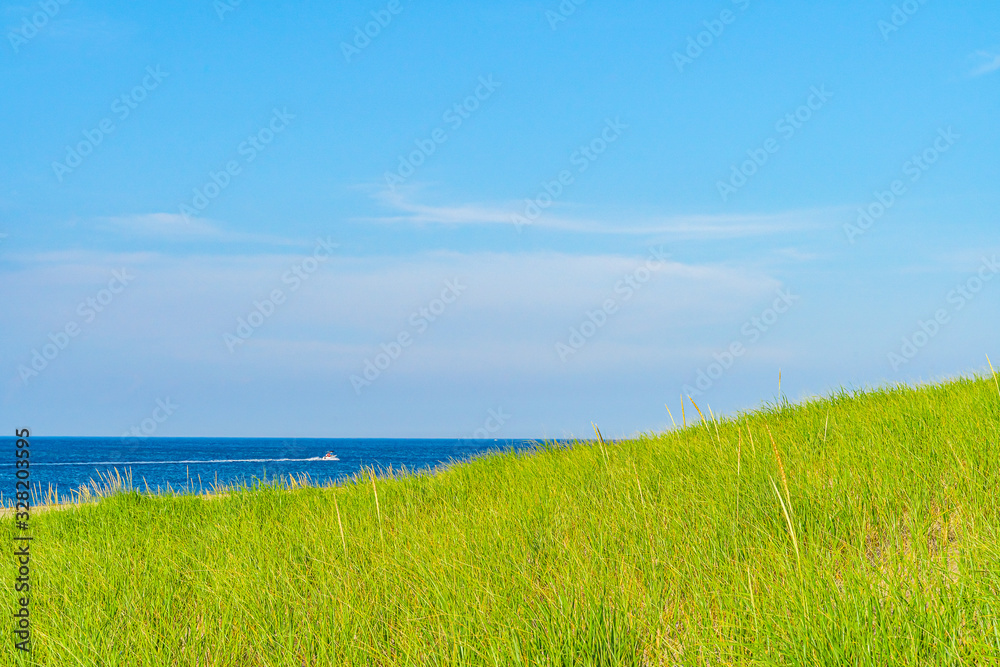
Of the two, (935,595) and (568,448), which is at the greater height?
(568,448)

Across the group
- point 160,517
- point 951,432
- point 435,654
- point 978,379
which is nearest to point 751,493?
point 951,432

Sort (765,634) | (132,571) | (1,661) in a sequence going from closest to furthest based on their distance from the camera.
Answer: (765,634) → (1,661) → (132,571)

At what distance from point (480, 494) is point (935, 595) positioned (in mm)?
6024

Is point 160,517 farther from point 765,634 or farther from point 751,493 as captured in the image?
point 765,634

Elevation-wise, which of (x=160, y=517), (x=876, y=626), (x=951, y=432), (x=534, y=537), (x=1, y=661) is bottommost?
(x=876, y=626)

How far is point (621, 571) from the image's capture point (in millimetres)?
4402

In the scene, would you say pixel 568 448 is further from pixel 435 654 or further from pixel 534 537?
pixel 435 654

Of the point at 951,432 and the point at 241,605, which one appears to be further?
the point at 951,432

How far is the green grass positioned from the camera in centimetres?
349

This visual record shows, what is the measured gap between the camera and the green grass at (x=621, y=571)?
3488mm

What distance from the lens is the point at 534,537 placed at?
571 cm

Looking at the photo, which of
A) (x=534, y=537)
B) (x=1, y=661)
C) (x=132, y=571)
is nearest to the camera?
(x=1, y=661)

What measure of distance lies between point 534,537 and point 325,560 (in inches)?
70.9

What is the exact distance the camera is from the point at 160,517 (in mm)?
9930
